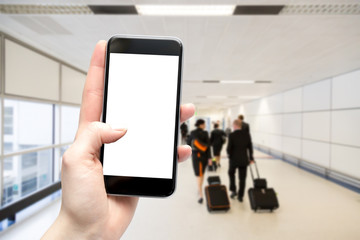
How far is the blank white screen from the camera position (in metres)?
0.86

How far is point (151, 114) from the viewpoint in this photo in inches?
35.1

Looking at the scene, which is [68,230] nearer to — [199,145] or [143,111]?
[143,111]

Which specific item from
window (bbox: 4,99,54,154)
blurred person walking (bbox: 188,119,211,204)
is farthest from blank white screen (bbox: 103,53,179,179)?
window (bbox: 4,99,54,154)

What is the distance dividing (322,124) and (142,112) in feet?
21.5

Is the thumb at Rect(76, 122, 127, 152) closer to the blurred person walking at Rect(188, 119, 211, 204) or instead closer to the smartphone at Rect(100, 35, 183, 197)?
the smartphone at Rect(100, 35, 183, 197)

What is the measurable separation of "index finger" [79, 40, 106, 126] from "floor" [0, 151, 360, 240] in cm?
Result: 241

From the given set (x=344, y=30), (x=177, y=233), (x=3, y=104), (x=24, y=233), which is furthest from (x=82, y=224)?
(x=344, y=30)

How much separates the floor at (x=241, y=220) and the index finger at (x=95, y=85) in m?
2.41

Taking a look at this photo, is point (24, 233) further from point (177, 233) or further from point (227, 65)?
point (227, 65)

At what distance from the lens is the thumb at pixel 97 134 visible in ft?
2.45

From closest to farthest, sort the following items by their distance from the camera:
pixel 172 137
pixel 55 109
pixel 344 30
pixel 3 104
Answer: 1. pixel 172 137
2. pixel 344 30
3. pixel 3 104
4. pixel 55 109

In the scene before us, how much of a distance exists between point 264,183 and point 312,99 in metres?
4.36

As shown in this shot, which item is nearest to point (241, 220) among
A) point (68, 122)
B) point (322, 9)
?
point (322, 9)

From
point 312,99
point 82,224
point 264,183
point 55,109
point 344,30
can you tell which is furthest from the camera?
point 312,99
